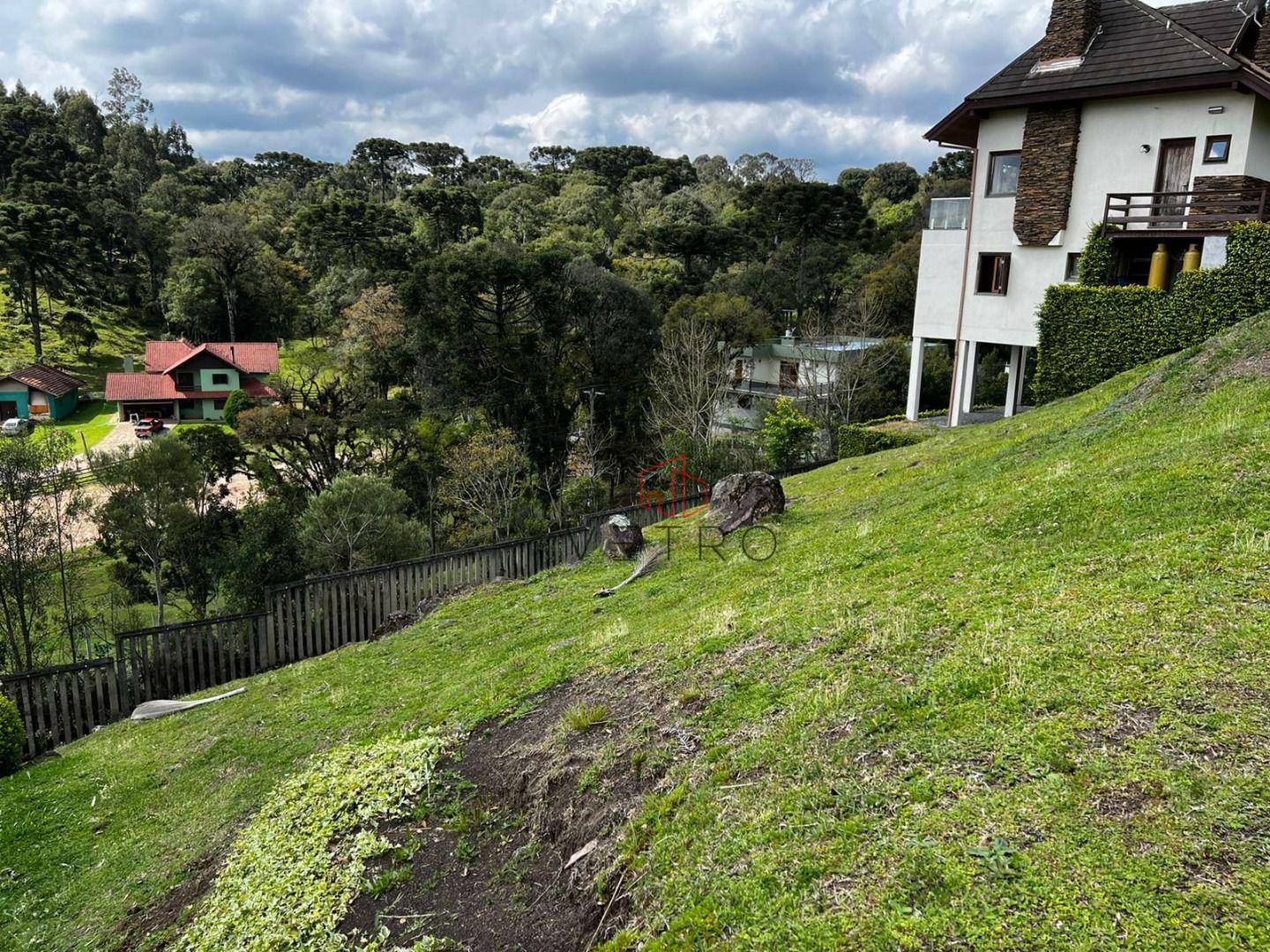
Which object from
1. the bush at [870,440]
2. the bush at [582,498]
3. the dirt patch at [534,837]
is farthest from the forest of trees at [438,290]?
the dirt patch at [534,837]

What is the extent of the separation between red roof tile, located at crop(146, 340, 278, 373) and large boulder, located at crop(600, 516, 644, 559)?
46.8 metres

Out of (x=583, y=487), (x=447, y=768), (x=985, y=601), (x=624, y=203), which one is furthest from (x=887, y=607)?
(x=624, y=203)

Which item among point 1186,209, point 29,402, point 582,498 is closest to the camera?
point 1186,209

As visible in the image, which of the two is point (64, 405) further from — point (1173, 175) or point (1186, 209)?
point (1186, 209)

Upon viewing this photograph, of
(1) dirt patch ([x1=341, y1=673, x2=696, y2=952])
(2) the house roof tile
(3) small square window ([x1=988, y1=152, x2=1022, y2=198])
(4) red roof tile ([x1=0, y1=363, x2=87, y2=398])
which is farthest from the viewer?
(4) red roof tile ([x1=0, y1=363, x2=87, y2=398])

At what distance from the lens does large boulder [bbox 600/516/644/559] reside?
13.9m

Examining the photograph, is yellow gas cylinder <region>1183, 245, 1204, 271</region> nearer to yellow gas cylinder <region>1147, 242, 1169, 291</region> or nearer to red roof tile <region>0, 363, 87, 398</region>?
yellow gas cylinder <region>1147, 242, 1169, 291</region>

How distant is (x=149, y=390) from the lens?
1993 inches

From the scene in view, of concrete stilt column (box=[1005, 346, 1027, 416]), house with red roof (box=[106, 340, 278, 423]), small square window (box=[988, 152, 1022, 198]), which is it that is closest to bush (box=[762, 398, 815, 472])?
concrete stilt column (box=[1005, 346, 1027, 416])

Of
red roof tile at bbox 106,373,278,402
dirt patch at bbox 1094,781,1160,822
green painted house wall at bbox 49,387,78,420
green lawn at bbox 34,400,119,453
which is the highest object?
dirt patch at bbox 1094,781,1160,822

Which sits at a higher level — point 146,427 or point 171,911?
point 171,911

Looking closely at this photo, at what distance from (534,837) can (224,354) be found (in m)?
56.7

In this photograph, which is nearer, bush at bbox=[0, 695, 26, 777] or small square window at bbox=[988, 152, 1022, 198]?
bush at bbox=[0, 695, 26, 777]

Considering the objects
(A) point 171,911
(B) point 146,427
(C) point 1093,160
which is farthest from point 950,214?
(B) point 146,427
